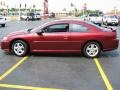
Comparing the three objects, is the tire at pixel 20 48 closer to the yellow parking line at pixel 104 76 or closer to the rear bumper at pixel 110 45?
the yellow parking line at pixel 104 76

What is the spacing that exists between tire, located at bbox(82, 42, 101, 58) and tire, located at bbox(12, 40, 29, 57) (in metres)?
2.24

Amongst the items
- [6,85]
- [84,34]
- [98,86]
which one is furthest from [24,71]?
[84,34]

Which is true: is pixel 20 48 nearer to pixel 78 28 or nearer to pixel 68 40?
pixel 68 40

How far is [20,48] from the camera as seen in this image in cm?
1206

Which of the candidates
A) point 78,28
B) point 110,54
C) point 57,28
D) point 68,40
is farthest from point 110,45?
point 57,28

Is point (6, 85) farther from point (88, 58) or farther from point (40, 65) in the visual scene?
point (88, 58)

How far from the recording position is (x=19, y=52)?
12086 millimetres

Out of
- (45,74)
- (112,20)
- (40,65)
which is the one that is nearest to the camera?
(45,74)

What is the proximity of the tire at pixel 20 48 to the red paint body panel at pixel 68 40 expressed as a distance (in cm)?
17

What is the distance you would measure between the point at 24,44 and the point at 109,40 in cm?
327

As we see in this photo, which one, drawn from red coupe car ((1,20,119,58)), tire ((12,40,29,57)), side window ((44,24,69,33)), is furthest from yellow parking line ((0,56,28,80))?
side window ((44,24,69,33))

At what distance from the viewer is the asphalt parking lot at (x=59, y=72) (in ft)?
24.7

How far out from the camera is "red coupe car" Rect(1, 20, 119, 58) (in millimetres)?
11781

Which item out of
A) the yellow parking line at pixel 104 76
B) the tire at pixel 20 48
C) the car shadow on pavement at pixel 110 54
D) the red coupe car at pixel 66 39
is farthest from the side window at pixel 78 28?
the tire at pixel 20 48
